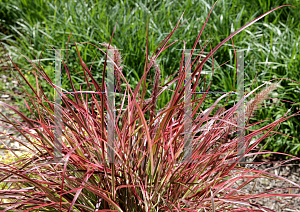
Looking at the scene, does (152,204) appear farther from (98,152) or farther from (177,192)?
(98,152)

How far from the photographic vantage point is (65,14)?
11.5 feet

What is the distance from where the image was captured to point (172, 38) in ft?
10.3

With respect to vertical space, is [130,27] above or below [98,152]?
above

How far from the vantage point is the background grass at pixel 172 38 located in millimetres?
2910

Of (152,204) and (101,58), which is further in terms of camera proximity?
(101,58)

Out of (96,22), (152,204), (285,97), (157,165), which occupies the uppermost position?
(96,22)

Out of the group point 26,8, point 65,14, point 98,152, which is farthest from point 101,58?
point 98,152

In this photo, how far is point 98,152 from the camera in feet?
4.58

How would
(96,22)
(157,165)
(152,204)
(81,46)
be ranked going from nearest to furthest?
(152,204)
(157,165)
(81,46)
(96,22)

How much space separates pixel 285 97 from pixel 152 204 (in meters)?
Answer: 2.17

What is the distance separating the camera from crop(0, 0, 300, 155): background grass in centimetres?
291

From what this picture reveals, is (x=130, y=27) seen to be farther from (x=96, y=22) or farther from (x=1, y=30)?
(x=1, y=30)

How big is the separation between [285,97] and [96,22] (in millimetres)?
2307

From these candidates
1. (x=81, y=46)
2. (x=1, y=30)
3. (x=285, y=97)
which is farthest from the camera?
(x=1, y=30)
